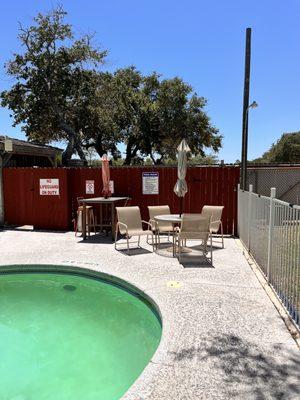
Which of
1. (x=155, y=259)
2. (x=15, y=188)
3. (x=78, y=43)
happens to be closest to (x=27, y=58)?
(x=78, y=43)

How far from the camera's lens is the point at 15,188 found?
12.3m

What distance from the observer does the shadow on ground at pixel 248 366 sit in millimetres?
3096

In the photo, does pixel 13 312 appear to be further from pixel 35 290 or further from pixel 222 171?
pixel 222 171

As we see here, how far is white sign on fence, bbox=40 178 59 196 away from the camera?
11.9 meters

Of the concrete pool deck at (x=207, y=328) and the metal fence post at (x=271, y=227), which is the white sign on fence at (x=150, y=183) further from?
the metal fence post at (x=271, y=227)

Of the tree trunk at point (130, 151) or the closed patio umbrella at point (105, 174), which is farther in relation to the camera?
the tree trunk at point (130, 151)

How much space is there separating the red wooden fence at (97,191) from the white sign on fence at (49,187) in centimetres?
11

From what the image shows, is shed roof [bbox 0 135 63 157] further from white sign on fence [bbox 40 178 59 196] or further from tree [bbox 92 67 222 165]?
tree [bbox 92 67 222 165]

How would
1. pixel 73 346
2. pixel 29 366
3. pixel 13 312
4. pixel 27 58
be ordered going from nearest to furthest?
pixel 29 366, pixel 73 346, pixel 13 312, pixel 27 58

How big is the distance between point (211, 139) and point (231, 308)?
2927cm

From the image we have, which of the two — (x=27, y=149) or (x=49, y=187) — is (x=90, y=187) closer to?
(x=49, y=187)

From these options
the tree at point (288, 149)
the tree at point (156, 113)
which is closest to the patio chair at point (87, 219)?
the tree at point (156, 113)

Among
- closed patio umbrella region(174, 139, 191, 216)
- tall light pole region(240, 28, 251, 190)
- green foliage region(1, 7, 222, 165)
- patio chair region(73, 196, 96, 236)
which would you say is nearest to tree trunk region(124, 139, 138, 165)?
green foliage region(1, 7, 222, 165)

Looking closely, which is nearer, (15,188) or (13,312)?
(13,312)
